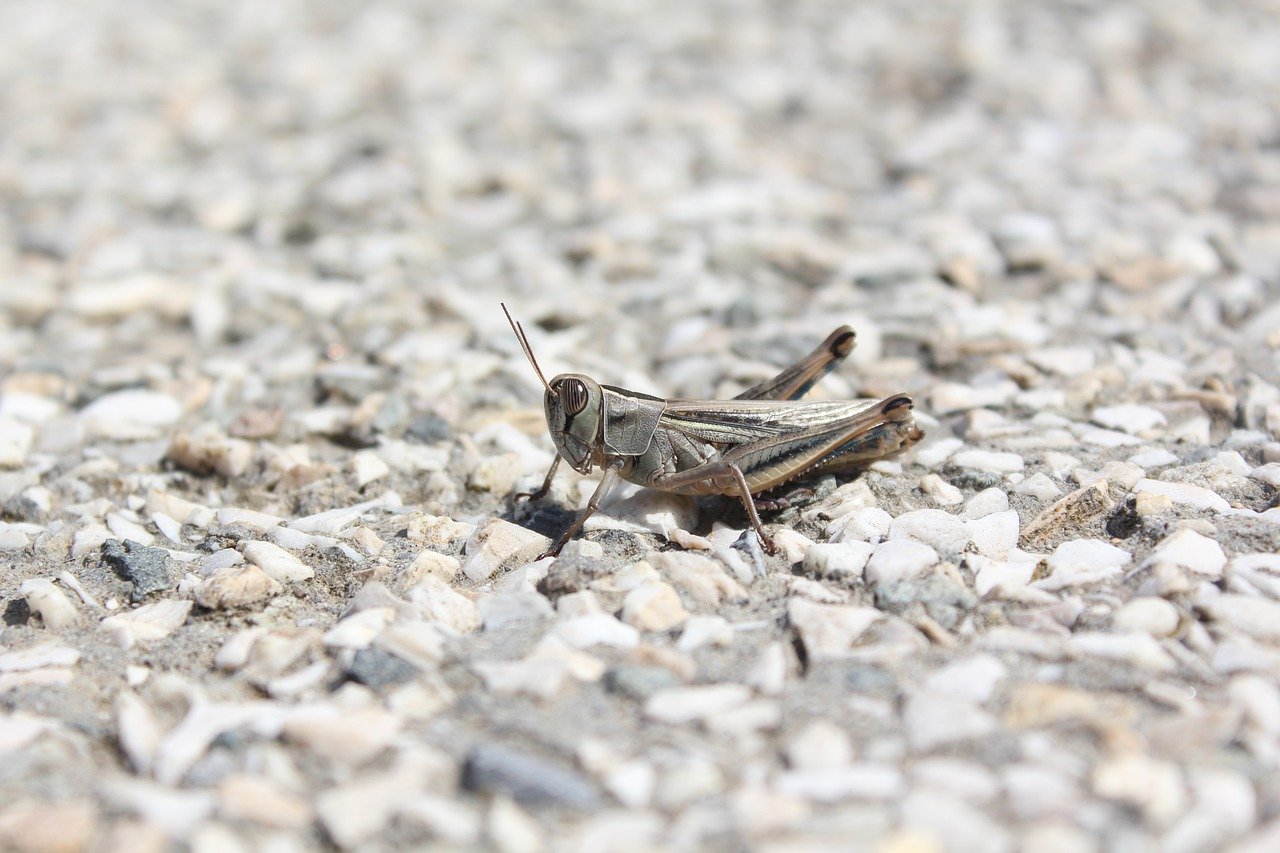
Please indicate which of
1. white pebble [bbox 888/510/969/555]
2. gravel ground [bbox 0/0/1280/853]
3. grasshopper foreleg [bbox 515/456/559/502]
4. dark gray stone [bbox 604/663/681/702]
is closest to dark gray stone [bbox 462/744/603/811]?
gravel ground [bbox 0/0/1280/853]

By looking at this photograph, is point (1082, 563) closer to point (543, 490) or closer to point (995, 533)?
point (995, 533)

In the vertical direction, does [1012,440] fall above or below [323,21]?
below

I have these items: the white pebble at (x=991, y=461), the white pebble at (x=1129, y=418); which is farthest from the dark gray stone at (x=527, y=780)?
the white pebble at (x=1129, y=418)

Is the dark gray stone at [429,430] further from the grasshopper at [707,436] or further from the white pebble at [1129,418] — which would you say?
the white pebble at [1129,418]

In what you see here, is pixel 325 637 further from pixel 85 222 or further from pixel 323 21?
pixel 323 21

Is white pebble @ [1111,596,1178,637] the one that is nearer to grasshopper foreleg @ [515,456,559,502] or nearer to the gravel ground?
the gravel ground

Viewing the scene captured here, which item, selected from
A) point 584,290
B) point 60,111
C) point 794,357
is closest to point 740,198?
point 584,290
